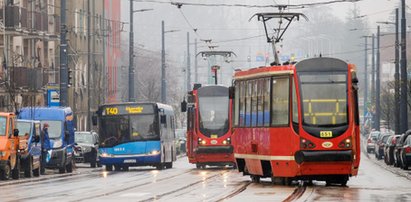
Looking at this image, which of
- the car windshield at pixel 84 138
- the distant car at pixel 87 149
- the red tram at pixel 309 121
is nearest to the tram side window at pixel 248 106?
the red tram at pixel 309 121

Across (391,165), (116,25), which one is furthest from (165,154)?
(116,25)

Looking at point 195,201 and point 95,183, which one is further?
point 95,183

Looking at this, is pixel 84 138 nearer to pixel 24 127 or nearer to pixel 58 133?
pixel 58 133

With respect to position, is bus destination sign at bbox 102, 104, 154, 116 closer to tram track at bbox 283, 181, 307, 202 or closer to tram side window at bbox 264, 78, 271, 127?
tram track at bbox 283, 181, 307, 202

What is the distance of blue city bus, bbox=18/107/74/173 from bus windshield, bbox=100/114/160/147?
1438 millimetres

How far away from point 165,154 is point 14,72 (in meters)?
16.7

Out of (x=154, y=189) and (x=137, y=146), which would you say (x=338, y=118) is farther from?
(x=137, y=146)

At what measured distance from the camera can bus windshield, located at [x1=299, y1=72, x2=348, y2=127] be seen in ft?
115

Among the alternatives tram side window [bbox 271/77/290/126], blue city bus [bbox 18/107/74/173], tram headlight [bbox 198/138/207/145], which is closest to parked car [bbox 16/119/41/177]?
blue city bus [bbox 18/107/74/173]

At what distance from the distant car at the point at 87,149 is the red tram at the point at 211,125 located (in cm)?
985

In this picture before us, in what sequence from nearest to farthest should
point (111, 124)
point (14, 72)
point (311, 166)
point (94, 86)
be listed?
point (311, 166)
point (111, 124)
point (14, 72)
point (94, 86)

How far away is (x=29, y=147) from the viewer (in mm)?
A: 47781

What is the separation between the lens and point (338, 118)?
3509cm

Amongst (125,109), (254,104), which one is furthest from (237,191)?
(125,109)
